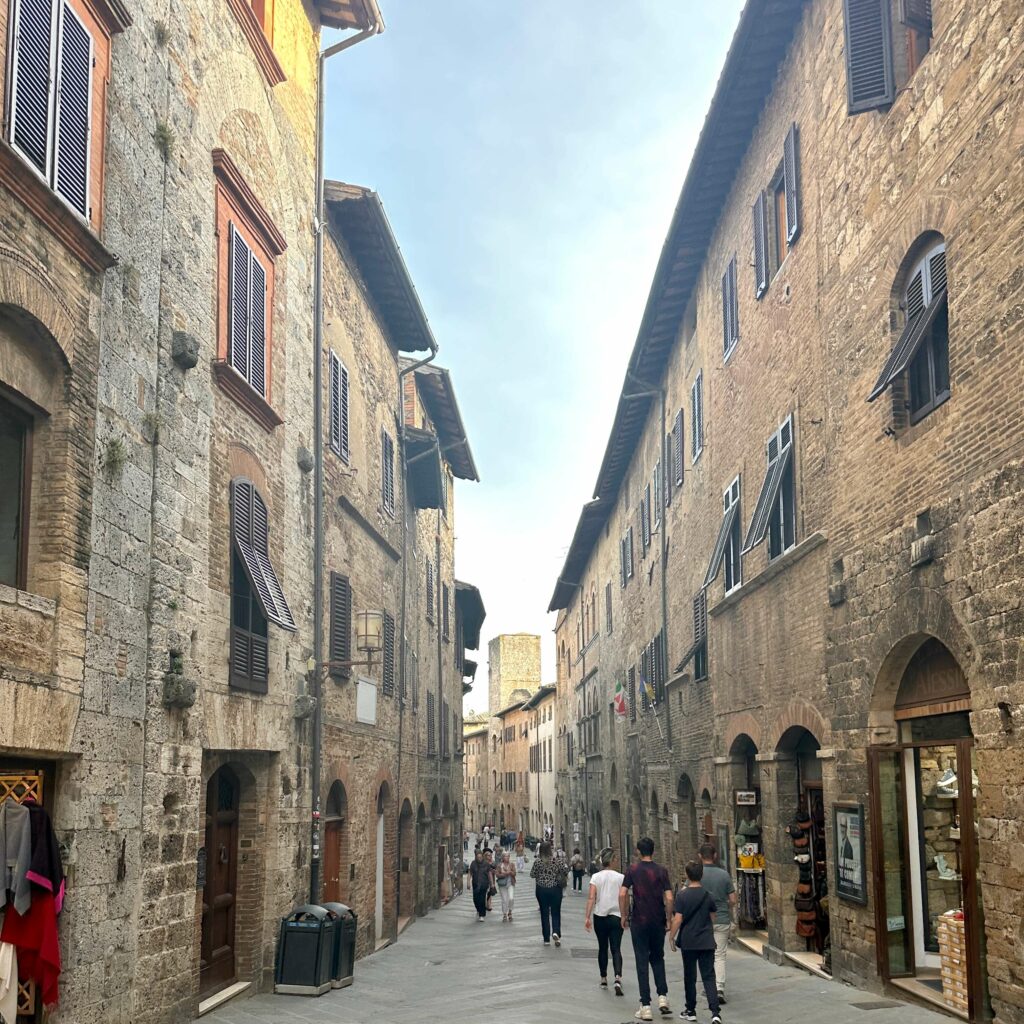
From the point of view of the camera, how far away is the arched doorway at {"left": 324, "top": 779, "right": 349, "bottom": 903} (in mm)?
15352

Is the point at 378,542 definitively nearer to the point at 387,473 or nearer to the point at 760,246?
the point at 387,473

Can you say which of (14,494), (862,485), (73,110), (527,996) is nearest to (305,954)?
(527,996)

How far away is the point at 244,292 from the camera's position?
1209 centimetres

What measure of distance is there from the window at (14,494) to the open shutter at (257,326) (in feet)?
15.0

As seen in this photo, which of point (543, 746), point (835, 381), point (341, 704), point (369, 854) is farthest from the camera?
point (543, 746)

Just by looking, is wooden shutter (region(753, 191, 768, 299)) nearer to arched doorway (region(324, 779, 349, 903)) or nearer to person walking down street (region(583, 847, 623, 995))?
person walking down street (region(583, 847, 623, 995))

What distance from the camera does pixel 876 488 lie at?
34.4ft

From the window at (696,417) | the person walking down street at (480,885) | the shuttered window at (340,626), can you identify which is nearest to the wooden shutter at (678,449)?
the window at (696,417)

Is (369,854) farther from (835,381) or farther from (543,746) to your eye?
(543,746)

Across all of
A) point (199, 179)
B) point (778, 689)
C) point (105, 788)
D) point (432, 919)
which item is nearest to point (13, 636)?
point (105, 788)

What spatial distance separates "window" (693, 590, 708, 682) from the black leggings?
6.54 metres

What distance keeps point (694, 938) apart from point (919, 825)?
2147 mm

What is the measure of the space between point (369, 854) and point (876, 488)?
34.0ft

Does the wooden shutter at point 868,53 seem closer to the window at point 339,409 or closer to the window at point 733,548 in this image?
the window at point 733,548
